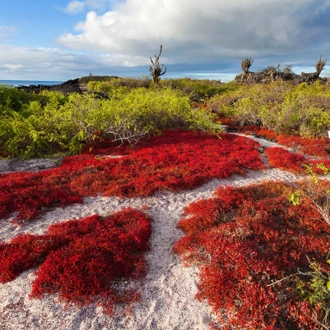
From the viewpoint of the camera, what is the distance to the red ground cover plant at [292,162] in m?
11.3

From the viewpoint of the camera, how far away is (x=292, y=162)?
11891 millimetres

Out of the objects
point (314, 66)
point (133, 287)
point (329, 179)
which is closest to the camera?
point (133, 287)

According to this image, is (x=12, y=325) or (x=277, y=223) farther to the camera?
(x=277, y=223)

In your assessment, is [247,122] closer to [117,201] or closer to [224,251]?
[117,201]

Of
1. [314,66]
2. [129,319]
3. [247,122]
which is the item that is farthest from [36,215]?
[314,66]

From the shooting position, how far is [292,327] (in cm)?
405

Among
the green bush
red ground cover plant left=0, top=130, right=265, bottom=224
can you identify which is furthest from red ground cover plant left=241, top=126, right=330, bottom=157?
the green bush

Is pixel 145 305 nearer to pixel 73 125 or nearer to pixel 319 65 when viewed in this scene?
pixel 73 125

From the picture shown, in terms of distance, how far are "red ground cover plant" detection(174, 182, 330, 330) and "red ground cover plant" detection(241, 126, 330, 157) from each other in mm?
6522

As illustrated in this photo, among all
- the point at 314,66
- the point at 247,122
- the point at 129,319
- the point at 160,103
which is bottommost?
the point at 129,319

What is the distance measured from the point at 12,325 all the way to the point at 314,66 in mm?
54873

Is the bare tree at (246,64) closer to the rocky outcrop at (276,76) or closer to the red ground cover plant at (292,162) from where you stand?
the rocky outcrop at (276,76)

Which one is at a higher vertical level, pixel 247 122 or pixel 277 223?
pixel 247 122

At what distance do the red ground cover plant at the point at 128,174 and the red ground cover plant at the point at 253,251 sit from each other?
6.57 ft
